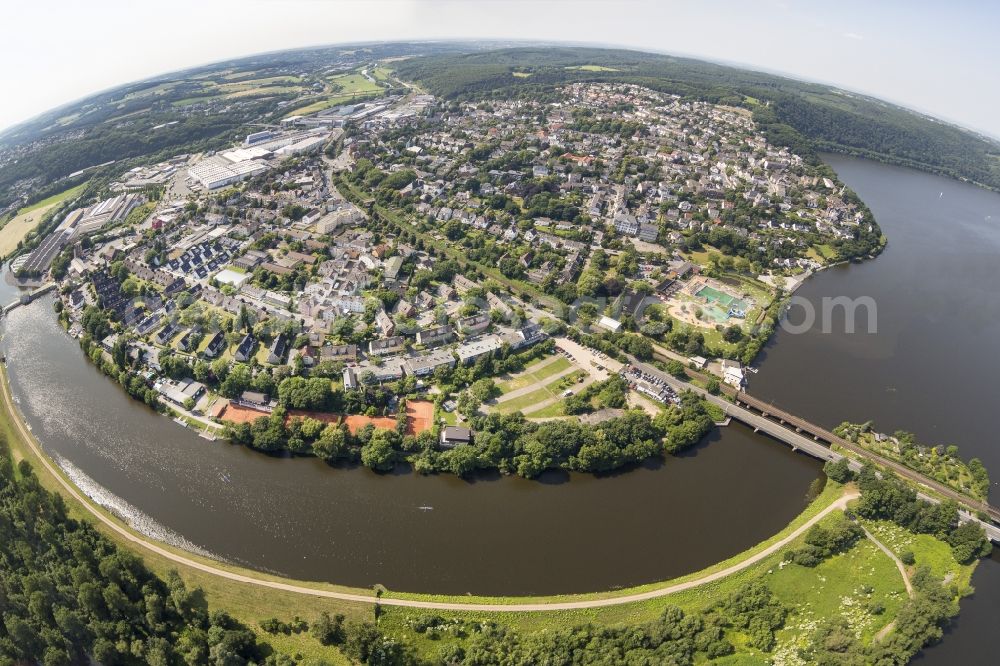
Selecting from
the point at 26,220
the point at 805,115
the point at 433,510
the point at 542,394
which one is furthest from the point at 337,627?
the point at 805,115

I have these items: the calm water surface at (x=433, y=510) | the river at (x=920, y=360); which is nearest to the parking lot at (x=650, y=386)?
the calm water surface at (x=433, y=510)

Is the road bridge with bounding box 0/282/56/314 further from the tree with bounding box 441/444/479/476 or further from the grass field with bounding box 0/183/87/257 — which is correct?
the tree with bounding box 441/444/479/476

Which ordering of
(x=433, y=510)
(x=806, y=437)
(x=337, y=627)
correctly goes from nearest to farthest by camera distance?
(x=337, y=627), (x=433, y=510), (x=806, y=437)

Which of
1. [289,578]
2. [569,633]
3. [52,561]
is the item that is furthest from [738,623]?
[52,561]

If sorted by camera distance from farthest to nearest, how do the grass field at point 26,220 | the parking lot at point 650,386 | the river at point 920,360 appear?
the grass field at point 26,220 < the parking lot at point 650,386 < the river at point 920,360

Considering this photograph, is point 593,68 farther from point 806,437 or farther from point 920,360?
point 806,437

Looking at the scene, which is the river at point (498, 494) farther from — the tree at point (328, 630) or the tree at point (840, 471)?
the tree at point (328, 630)
